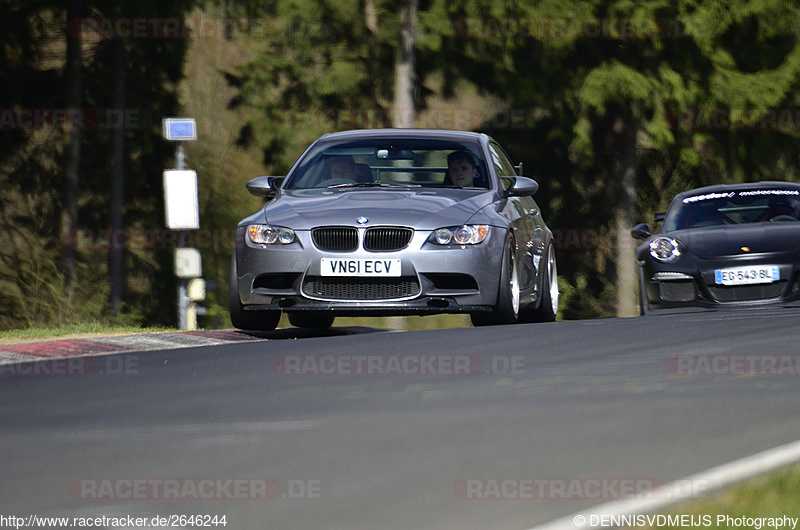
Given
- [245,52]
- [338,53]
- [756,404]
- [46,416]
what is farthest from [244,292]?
[245,52]

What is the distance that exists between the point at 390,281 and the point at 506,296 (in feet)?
3.15

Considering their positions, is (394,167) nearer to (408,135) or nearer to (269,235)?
(408,135)

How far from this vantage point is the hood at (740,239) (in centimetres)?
1191

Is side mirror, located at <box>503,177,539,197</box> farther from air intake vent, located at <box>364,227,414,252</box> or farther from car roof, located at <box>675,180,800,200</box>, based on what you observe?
car roof, located at <box>675,180,800,200</box>

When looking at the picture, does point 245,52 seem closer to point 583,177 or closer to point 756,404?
point 583,177

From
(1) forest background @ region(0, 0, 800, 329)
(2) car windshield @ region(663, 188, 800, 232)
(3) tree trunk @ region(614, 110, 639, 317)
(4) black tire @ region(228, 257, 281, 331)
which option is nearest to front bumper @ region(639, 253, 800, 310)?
(2) car windshield @ region(663, 188, 800, 232)

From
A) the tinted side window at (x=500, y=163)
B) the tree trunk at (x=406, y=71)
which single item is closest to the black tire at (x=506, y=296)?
the tinted side window at (x=500, y=163)

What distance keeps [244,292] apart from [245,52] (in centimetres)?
4101

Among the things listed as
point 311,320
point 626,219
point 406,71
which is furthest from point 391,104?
point 311,320

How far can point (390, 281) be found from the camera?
966cm

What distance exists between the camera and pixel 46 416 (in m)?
6.50

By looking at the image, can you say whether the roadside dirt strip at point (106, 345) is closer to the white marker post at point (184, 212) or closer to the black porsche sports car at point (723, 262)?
the black porsche sports car at point (723, 262)

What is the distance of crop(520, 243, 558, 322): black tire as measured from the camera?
11.7 meters

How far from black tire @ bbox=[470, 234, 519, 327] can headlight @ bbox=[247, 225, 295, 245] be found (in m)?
1.63
